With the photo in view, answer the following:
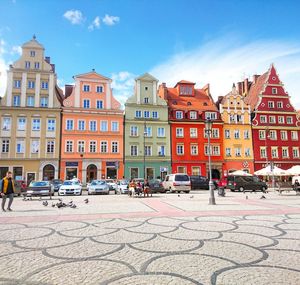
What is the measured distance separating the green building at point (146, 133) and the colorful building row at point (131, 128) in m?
0.16

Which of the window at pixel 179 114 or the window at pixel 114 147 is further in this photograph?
the window at pixel 179 114

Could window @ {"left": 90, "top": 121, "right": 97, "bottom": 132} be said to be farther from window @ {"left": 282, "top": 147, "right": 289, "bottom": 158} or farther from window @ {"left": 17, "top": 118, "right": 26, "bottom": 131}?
window @ {"left": 282, "top": 147, "right": 289, "bottom": 158}

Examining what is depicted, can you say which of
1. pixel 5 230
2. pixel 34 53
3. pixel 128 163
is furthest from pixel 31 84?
pixel 5 230

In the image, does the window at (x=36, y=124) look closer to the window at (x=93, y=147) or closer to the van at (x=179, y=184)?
the window at (x=93, y=147)

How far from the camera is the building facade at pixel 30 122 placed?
38.2 metres

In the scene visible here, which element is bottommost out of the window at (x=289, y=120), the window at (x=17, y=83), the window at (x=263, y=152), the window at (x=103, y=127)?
the window at (x=263, y=152)

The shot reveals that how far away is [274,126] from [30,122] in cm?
4098

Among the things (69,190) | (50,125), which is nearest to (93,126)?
(50,125)

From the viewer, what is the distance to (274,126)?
4697 cm

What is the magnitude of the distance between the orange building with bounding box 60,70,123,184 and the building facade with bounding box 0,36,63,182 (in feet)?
5.15

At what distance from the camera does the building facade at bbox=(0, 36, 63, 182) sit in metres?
38.2

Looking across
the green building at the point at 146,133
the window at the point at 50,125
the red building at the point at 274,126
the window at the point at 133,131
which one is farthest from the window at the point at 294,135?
the window at the point at 50,125

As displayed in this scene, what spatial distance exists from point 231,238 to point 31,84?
40.2 meters

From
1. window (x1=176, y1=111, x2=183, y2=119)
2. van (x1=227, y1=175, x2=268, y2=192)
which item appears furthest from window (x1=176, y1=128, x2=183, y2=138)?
van (x1=227, y1=175, x2=268, y2=192)
